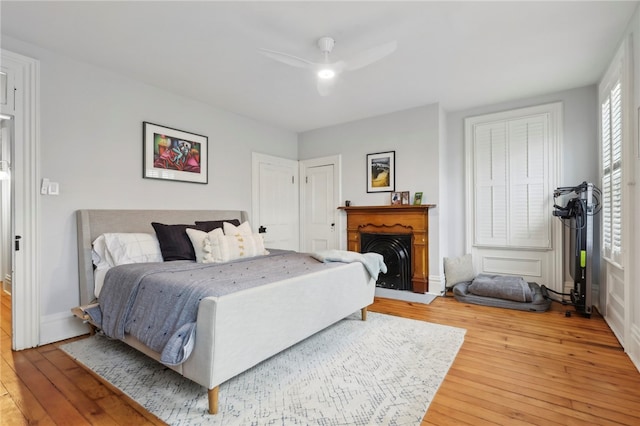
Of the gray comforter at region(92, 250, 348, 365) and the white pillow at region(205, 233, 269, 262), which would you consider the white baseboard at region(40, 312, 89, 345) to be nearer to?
the gray comforter at region(92, 250, 348, 365)

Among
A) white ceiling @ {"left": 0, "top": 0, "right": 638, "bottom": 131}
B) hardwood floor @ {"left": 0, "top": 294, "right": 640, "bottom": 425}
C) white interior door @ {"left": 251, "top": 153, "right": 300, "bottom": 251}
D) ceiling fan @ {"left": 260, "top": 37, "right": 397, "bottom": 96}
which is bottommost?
hardwood floor @ {"left": 0, "top": 294, "right": 640, "bottom": 425}

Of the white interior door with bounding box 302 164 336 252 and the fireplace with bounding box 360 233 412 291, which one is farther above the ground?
the white interior door with bounding box 302 164 336 252

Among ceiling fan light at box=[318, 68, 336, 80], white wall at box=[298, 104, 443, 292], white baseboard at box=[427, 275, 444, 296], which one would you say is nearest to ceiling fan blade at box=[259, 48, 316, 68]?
ceiling fan light at box=[318, 68, 336, 80]

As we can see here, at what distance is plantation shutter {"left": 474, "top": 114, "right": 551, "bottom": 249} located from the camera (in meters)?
3.94

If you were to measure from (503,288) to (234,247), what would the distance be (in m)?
3.07

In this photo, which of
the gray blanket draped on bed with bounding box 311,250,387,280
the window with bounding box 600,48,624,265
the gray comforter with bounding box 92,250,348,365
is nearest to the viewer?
the gray comforter with bounding box 92,250,348,365

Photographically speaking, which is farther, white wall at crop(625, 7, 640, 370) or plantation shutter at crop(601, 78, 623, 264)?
plantation shutter at crop(601, 78, 623, 264)

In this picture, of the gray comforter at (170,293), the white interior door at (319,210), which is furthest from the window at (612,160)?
the white interior door at (319,210)

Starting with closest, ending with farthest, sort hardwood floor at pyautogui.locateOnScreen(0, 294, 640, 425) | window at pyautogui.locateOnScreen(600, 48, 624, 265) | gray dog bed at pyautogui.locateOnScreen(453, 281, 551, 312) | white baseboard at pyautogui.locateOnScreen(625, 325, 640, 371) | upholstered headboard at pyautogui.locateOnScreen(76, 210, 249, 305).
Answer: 1. hardwood floor at pyautogui.locateOnScreen(0, 294, 640, 425)
2. white baseboard at pyautogui.locateOnScreen(625, 325, 640, 371)
3. window at pyautogui.locateOnScreen(600, 48, 624, 265)
4. upholstered headboard at pyautogui.locateOnScreen(76, 210, 249, 305)
5. gray dog bed at pyautogui.locateOnScreen(453, 281, 551, 312)

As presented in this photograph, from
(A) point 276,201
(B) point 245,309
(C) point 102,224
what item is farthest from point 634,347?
(C) point 102,224

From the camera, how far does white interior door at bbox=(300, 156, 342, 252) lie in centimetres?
512

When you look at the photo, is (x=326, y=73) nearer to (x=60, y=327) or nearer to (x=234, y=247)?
(x=234, y=247)

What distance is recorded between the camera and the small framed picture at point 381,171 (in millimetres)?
4543

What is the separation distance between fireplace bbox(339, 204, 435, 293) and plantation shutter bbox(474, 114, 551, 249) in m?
0.83
